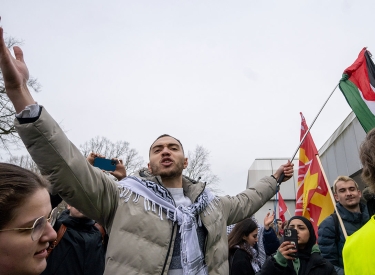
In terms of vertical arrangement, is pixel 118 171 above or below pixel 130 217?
above

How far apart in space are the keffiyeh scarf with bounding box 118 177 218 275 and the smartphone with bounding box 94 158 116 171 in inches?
13.6

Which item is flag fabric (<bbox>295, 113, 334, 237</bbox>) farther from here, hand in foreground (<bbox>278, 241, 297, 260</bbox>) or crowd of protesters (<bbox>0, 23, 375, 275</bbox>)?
hand in foreground (<bbox>278, 241, 297, 260</bbox>)

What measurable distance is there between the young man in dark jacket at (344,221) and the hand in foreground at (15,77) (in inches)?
136

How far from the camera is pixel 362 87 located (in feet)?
13.0

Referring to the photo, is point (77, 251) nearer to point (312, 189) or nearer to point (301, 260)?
point (301, 260)

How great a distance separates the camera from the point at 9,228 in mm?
1184

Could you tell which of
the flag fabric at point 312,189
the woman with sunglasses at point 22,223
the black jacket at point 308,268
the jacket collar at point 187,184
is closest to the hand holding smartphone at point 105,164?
the jacket collar at point 187,184

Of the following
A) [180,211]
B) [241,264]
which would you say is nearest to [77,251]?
[180,211]

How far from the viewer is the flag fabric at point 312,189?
4691mm

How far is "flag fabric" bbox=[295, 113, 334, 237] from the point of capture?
4.69 m

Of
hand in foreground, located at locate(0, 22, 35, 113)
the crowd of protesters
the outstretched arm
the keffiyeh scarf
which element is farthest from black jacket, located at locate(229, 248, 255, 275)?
hand in foreground, located at locate(0, 22, 35, 113)

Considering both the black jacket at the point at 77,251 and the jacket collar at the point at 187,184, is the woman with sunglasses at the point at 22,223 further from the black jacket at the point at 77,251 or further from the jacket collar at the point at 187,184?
the black jacket at the point at 77,251

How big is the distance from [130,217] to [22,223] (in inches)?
39.4

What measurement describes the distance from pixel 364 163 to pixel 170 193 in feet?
4.35
